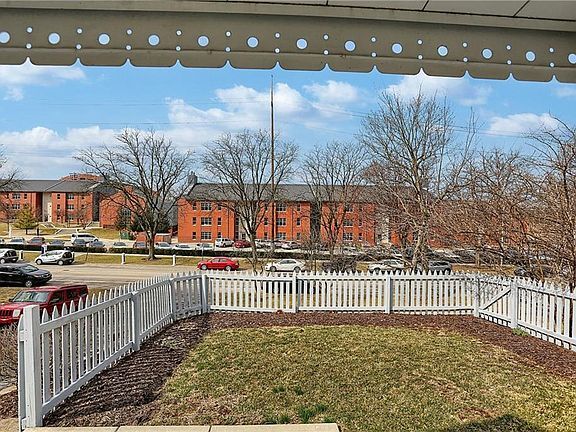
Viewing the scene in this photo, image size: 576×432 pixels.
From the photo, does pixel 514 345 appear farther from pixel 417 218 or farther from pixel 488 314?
pixel 417 218

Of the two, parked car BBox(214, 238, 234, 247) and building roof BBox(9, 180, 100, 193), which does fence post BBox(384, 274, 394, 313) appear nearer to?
parked car BBox(214, 238, 234, 247)

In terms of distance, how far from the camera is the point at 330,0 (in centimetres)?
201

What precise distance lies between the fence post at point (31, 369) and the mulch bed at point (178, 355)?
21 centimetres

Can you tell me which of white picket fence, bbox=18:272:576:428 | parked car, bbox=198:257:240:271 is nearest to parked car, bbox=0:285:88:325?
white picket fence, bbox=18:272:576:428

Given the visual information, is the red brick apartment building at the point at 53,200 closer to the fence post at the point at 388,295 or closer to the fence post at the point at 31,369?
the fence post at the point at 388,295

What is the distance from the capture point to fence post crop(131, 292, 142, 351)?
712 centimetres

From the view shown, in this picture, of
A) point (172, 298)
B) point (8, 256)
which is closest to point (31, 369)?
point (172, 298)

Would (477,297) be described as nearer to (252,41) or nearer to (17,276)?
(252,41)

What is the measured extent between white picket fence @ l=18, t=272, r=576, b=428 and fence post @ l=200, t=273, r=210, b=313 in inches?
0.7

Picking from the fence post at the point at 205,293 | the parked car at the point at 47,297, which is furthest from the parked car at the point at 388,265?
the parked car at the point at 47,297

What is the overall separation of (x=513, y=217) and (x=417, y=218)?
254 inches

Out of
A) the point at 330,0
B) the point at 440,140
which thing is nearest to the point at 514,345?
the point at 330,0

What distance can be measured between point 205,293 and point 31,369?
7278mm

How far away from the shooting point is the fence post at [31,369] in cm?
408
